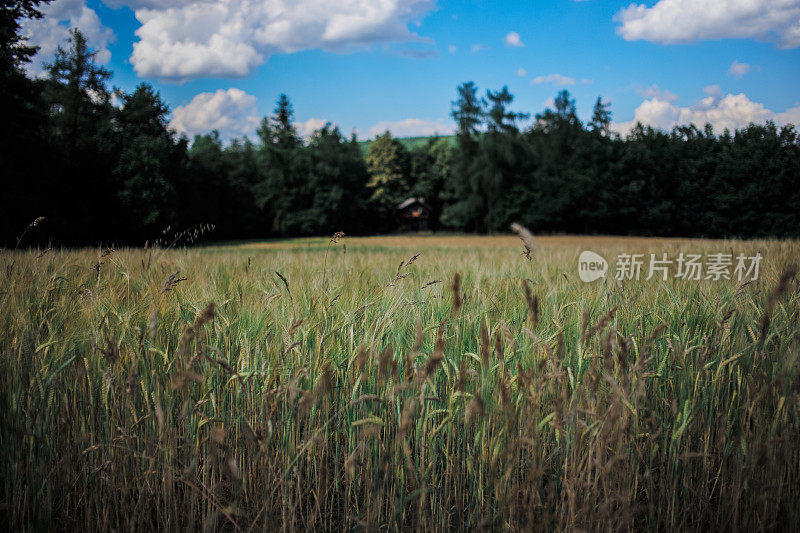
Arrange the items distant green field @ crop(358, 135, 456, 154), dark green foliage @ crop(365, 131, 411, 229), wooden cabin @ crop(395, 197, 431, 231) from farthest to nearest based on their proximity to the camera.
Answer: distant green field @ crop(358, 135, 456, 154) → wooden cabin @ crop(395, 197, 431, 231) → dark green foliage @ crop(365, 131, 411, 229)

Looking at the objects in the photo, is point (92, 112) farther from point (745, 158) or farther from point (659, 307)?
point (745, 158)

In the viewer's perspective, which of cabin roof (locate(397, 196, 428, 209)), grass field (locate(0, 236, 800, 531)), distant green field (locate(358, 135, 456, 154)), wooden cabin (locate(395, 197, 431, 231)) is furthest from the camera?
distant green field (locate(358, 135, 456, 154))

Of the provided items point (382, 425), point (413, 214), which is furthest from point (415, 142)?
point (382, 425)

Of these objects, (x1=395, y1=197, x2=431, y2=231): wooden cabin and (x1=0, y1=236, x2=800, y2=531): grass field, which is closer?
(x1=0, y1=236, x2=800, y2=531): grass field

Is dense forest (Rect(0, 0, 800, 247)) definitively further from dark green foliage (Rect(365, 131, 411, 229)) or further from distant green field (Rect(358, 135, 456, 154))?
distant green field (Rect(358, 135, 456, 154))

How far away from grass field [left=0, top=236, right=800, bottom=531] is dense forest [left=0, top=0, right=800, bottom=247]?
86.3 feet

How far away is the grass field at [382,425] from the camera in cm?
142

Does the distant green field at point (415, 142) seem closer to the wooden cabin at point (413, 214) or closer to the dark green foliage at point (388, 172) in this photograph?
the dark green foliage at point (388, 172)

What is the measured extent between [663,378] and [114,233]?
33355 mm

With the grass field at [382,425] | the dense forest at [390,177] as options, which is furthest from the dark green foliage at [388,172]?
the grass field at [382,425]

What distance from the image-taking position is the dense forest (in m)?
29.2

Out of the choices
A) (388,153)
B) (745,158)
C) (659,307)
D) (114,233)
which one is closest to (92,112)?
(114,233)

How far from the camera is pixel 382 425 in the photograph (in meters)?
1.80

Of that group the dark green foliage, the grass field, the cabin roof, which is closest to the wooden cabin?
the cabin roof
